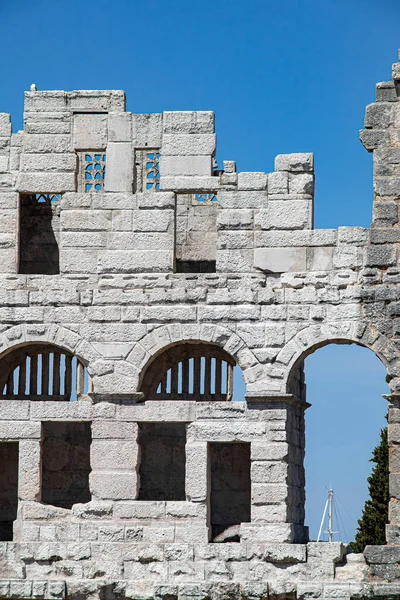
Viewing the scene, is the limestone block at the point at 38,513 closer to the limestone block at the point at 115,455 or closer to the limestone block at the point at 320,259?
the limestone block at the point at 115,455

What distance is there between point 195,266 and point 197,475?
4490mm

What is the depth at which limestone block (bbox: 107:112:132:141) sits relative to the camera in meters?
25.2

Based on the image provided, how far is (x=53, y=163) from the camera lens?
83.0 feet

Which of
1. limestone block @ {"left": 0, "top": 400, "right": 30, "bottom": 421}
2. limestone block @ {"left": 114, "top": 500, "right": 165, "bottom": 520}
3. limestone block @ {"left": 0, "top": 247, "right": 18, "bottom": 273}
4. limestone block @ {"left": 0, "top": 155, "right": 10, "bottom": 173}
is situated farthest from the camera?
limestone block @ {"left": 0, "top": 155, "right": 10, "bottom": 173}

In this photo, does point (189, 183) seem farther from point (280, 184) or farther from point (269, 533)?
point (269, 533)

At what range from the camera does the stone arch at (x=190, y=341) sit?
2434cm

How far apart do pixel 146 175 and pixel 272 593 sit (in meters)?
7.92

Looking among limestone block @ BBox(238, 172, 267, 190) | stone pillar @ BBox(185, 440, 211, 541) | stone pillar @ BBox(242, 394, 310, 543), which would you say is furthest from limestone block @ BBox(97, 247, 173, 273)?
stone pillar @ BBox(185, 440, 211, 541)

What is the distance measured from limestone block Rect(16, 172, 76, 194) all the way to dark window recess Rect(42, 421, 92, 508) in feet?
14.8

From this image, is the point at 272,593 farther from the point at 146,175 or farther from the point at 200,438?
the point at 146,175

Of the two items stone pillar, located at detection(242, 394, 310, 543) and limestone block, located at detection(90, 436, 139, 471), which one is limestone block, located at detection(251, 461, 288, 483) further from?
limestone block, located at detection(90, 436, 139, 471)

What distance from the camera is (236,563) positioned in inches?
936

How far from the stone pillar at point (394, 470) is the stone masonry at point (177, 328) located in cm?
3

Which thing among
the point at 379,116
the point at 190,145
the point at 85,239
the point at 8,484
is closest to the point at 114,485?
the point at 8,484
